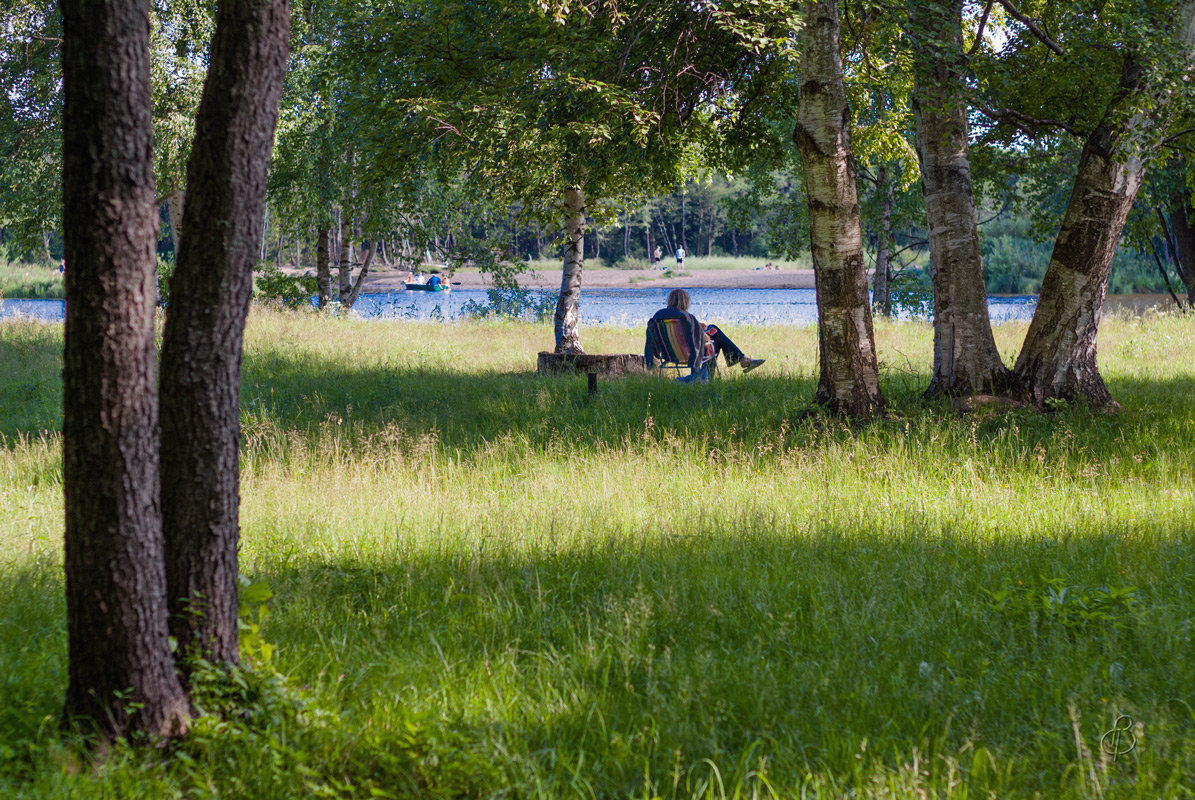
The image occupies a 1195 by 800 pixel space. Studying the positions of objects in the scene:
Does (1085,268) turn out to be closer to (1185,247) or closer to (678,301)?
(678,301)

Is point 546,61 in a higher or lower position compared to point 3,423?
higher

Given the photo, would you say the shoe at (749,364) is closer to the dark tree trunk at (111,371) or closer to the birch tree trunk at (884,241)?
the dark tree trunk at (111,371)

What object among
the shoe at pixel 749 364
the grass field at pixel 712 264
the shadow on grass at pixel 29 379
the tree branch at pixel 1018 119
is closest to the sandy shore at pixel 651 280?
the grass field at pixel 712 264

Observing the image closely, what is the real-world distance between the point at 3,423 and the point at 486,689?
783 centimetres

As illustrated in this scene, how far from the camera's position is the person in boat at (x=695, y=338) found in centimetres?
1082

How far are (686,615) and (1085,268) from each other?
6.26 m

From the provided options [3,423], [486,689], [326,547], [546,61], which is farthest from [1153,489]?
[3,423]

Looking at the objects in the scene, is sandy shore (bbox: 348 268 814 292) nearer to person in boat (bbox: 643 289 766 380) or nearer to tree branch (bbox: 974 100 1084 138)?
person in boat (bbox: 643 289 766 380)

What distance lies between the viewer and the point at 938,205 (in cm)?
841

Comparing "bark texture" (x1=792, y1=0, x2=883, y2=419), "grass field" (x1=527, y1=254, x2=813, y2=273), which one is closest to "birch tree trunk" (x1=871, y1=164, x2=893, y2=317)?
"bark texture" (x1=792, y1=0, x2=883, y2=419)

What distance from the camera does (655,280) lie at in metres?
71.1

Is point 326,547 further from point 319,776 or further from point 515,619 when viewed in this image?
point 319,776

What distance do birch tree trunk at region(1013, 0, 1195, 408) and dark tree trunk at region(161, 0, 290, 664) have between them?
24.3 ft

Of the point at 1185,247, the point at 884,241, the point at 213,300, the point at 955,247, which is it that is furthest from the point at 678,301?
the point at 1185,247
